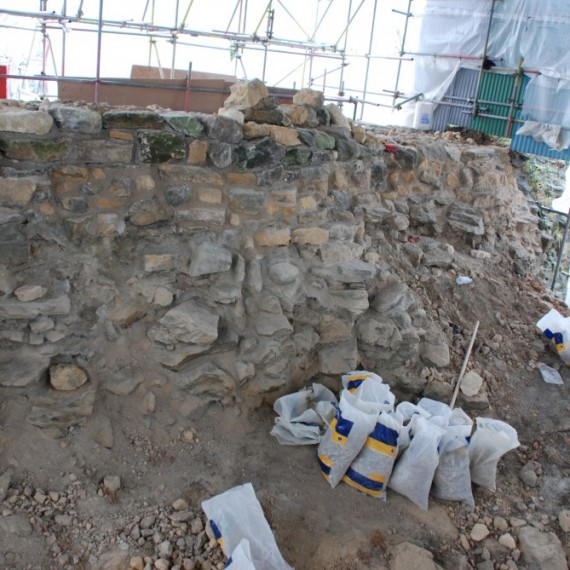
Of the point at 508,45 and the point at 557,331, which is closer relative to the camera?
the point at 557,331

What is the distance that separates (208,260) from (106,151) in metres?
0.68

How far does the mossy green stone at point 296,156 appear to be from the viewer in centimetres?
327

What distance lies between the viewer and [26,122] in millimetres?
2529

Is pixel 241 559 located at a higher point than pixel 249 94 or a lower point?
lower

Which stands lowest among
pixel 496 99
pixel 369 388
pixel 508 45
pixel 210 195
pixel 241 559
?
pixel 241 559

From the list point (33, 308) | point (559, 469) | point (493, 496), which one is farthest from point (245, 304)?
point (559, 469)

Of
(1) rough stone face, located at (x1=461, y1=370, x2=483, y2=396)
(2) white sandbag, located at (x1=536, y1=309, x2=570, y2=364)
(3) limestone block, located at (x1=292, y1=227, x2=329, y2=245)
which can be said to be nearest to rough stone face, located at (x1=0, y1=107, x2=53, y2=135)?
(3) limestone block, located at (x1=292, y1=227, x2=329, y2=245)

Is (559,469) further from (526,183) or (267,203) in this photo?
(526,183)

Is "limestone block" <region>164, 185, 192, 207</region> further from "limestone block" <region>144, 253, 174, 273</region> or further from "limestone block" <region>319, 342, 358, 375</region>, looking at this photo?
"limestone block" <region>319, 342, 358, 375</region>

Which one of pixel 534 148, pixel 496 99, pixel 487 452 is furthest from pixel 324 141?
pixel 496 99

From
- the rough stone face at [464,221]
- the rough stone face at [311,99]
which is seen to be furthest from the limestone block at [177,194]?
the rough stone face at [464,221]

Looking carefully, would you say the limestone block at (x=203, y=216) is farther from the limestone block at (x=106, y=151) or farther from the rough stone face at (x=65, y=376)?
the rough stone face at (x=65, y=376)

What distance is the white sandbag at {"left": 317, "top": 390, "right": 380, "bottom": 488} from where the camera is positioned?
9.42 ft

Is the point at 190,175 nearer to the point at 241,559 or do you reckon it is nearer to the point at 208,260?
the point at 208,260
